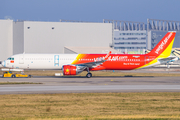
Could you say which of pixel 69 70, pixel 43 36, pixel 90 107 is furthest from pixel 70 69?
pixel 43 36

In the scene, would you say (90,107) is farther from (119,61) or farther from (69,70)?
(119,61)

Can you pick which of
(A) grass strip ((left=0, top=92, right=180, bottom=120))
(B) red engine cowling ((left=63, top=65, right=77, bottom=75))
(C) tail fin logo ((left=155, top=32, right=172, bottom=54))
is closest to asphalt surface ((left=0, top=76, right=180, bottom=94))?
(A) grass strip ((left=0, top=92, right=180, bottom=120))

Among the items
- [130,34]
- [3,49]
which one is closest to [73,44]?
[3,49]

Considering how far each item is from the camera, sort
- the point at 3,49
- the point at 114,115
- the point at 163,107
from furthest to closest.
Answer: the point at 3,49 < the point at 163,107 < the point at 114,115

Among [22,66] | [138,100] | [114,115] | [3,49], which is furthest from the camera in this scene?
[3,49]

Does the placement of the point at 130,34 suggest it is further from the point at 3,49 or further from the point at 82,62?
the point at 82,62

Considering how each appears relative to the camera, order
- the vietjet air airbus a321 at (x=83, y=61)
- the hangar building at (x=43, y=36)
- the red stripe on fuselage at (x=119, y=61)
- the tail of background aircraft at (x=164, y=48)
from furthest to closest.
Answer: the hangar building at (x=43, y=36) → the tail of background aircraft at (x=164, y=48) → the red stripe on fuselage at (x=119, y=61) → the vietjet air airbus a321 at (x=83, y=61)

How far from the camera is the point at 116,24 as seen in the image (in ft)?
636

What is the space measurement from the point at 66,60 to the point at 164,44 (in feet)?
57.6

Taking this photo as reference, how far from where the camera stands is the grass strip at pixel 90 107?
14656 mm

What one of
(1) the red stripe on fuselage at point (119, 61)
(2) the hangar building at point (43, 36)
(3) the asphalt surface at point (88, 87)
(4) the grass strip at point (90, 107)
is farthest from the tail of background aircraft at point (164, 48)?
(2) the hangar building at point (43, 36)

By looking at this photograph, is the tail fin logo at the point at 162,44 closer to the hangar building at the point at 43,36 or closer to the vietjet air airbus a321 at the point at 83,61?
the vietjet air airbus a321 at the point at 83,61

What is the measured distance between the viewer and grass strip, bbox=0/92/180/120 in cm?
1466

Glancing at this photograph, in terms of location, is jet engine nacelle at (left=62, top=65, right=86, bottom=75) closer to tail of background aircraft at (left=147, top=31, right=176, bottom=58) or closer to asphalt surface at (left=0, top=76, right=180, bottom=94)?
asphalt surface at (left=0, top=76, right=180, bottom=94)
